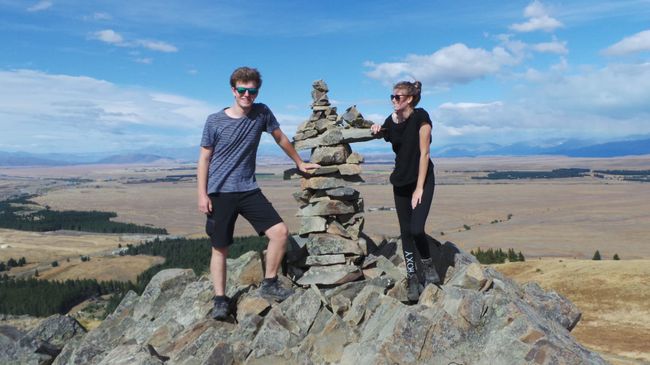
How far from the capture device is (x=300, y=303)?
37.7 ft

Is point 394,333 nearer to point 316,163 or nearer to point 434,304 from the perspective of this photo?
point 434,304

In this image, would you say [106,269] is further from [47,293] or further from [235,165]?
[235,165]

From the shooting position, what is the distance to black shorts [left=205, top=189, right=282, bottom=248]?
1014cm

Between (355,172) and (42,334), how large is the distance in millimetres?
9866

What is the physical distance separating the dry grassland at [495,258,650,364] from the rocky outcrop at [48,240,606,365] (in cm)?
916

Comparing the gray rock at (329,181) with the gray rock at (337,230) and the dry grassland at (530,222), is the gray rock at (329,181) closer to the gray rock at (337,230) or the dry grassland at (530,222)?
the gray rock at (337,230)

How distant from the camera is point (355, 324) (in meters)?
10.9

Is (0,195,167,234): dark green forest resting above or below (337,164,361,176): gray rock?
below

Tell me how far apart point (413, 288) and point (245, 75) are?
563 cm

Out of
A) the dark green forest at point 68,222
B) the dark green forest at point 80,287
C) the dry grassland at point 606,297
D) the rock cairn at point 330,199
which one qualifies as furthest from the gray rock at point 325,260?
the dark green forest at point 68,222

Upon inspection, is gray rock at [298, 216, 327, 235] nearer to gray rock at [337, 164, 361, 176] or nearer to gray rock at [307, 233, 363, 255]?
gray rock at [307, 233, 363, 255]

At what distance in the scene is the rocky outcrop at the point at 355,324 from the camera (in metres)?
8.94

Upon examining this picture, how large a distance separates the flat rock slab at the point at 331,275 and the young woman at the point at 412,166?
247 centimetres

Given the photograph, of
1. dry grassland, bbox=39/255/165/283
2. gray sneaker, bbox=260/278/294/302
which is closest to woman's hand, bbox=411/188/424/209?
gray sneaker, bbox=260/278/294/302
